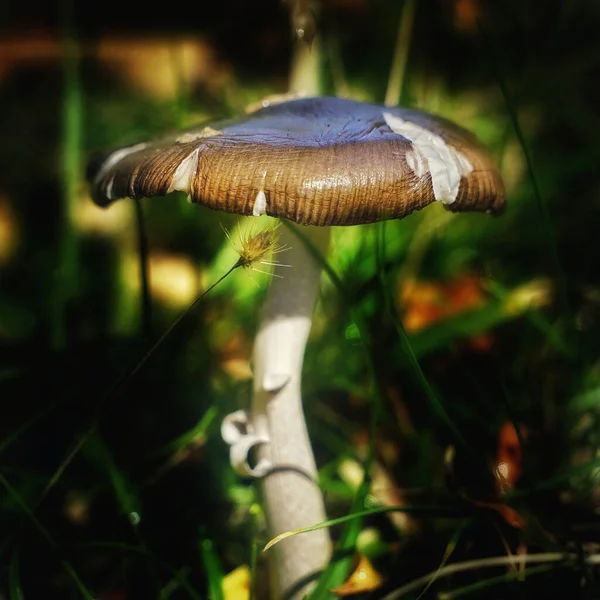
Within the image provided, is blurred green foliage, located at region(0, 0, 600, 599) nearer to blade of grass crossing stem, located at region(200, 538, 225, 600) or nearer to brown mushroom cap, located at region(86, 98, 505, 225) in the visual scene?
blade of grass crossing stem, located at region(200, 538, 225, 600)

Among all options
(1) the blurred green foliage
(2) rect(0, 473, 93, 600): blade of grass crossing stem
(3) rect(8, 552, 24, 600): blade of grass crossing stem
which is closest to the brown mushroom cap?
(1) the blurred green foliage

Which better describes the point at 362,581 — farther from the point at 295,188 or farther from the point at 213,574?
the point at 295,188

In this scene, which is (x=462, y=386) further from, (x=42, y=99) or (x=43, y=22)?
(x=43, y=22)

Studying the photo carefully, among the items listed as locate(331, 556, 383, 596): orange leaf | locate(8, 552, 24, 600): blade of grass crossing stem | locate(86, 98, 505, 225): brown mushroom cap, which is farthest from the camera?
locate(331, 556, 383, 596): orange leaf

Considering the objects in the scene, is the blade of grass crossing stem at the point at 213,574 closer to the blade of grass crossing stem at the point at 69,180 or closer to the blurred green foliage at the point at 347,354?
the blurred green foliage at the point at 347,354

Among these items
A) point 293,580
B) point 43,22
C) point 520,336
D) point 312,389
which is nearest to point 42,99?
point 43,22

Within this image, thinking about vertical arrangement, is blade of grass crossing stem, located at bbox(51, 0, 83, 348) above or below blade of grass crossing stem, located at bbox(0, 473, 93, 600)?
above

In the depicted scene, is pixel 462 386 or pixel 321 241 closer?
pixel 321 241
